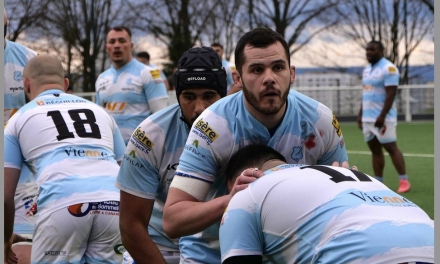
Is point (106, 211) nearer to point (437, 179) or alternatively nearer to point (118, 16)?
point (437, 179)

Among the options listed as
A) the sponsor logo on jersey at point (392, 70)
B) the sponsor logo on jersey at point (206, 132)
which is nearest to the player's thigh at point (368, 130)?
the sponsor logo on jersey at point (392, 70)

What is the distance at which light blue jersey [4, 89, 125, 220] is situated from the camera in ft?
15.4

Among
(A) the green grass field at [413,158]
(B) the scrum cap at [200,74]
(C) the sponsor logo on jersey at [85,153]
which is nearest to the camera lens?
(B) the scrum cap at [200,74]

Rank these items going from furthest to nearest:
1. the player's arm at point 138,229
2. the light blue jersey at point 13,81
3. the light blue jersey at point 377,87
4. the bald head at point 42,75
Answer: the light blue jersey at point 377,87
the light blue jersey at point 13,81
the bald head at point 42,75
the player's arm at point 138,229

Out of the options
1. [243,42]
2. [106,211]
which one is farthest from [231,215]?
[106,211]

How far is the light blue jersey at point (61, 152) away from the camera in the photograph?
4684mm

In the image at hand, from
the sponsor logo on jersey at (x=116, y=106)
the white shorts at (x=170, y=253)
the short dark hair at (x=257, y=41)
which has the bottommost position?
the white shorts at (x=170, y=253)

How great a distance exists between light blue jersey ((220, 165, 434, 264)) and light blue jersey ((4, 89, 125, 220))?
1.95 meters

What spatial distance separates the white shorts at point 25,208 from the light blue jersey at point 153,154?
5.84 ft

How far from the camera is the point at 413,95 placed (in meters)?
26.5

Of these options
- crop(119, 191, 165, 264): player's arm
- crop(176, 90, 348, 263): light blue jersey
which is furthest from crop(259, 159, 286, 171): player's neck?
crop(119, 191, 165, 264): player's arm

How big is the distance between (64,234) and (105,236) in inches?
10.7

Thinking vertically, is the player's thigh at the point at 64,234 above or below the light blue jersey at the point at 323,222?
below

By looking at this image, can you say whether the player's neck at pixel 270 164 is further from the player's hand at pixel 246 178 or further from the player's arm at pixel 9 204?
the player's arm at pixel 9 204
